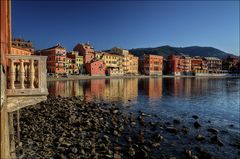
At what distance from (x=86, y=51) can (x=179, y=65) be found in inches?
3063

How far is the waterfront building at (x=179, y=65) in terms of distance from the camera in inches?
6624

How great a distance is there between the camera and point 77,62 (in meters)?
119

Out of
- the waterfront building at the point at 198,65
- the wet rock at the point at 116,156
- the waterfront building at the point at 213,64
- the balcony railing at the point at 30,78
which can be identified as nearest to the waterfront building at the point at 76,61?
the waterfront building at the point at 198,65

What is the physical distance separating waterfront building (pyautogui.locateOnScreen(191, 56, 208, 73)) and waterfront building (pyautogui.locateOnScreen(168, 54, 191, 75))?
517 centimetres

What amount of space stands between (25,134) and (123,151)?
25.6 feet

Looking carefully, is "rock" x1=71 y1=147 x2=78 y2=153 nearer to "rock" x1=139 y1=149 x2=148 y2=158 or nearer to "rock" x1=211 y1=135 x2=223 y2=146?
"rock" x1=139 y1=149 x2=148 y2=158

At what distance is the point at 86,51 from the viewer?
409 ft

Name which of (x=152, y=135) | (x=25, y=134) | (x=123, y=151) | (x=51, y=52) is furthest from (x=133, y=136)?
(x=51, y=52)

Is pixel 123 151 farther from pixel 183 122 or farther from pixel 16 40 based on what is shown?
pixel 16 40

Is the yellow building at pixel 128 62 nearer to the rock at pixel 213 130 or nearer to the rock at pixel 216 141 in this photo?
the rock at pixel 213 130

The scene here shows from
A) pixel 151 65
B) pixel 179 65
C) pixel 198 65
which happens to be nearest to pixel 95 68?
pixel 151 65

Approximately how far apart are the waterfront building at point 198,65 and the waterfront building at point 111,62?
6853 cm

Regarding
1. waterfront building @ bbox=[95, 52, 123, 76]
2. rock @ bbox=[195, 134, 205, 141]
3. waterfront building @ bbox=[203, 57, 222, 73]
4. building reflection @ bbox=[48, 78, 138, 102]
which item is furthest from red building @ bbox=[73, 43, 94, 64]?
rock @ bbox=[195, 134, 205, 141]

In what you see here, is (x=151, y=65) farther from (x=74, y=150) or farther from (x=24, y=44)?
(x=74, y=150)
